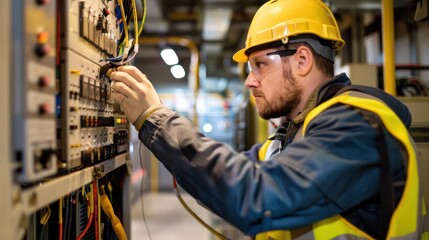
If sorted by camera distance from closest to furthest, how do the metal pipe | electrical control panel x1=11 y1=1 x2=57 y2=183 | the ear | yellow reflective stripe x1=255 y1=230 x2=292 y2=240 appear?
electrical control panel x1=11 y1=1 x2=57 y2=183 < yellow reflective stripe x1=255 y1=230 x2=292 y2=240 < the ear < the metal pipe

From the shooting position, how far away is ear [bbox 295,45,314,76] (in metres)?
→ 1.21

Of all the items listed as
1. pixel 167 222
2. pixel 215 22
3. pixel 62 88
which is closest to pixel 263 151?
pixel 62 88

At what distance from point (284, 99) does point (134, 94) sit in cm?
52

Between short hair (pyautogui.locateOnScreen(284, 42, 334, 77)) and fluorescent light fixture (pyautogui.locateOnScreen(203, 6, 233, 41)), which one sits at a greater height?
fluorescent light fixture (pyautogui.locateOnScreen(203, 6, 233, 41))

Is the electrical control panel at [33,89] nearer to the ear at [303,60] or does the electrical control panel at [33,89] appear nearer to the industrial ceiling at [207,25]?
the ear at [303,60]

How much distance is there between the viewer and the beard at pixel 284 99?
1231 millimetres

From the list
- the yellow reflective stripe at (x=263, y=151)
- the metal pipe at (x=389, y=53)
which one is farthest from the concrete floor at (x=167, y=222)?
the metal pipe at (x=389, y=53)

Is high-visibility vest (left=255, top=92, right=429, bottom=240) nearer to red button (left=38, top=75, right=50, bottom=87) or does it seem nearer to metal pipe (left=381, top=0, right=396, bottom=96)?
red button (left=38, top=75, right=50, bottom=87)

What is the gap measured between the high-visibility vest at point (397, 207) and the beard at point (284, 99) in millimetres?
219

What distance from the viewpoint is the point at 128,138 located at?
1.49 metres

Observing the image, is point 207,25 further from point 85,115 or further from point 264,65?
point 85,115

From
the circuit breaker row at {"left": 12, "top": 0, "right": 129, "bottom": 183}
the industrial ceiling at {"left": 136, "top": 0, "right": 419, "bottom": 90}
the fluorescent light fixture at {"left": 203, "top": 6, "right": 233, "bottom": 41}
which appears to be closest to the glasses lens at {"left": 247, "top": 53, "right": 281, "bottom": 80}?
the circuit breaker row at {"left": 12, "top": 0, "right": 129, "bottom": 183}

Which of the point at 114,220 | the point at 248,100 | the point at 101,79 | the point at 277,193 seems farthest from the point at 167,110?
the point at 248,100

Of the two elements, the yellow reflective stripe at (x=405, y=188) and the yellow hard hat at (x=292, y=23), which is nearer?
the yellow reflective stripe at (x=405, y=188)
